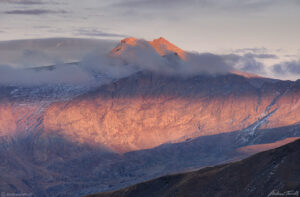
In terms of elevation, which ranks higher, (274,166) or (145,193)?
(274,166)

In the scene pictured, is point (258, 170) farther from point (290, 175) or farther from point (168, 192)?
point (168, 192)

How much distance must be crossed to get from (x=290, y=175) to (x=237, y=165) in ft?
79.5

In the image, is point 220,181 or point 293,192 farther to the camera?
point 220,181

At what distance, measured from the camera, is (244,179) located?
163 meters

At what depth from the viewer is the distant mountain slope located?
15100 centimetres

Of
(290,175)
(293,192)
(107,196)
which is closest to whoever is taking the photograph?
(293,192)

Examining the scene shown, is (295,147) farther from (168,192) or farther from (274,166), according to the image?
(168,192)

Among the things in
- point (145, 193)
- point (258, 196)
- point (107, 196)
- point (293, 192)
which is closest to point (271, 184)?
point (258, 196)

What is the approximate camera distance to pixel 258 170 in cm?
16375

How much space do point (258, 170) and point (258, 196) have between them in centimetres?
1339

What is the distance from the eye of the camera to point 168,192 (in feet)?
589

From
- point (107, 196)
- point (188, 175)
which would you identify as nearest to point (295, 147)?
point (188, 175)

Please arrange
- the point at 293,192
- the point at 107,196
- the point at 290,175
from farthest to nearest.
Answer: the point at 107,196, the point at 290,175, the point at 293,192

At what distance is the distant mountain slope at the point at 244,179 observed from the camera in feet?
495
